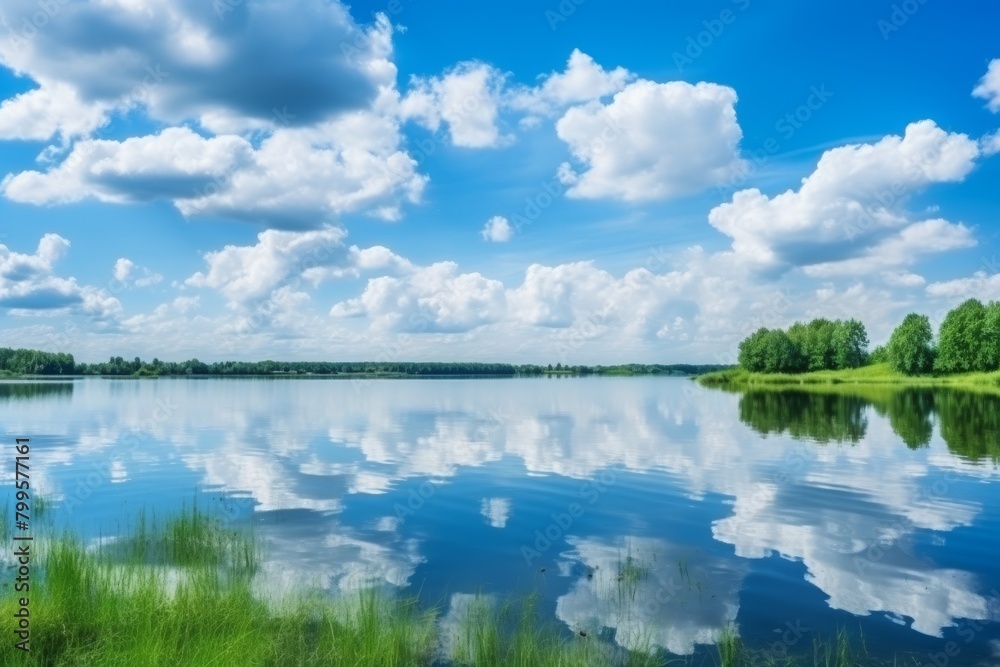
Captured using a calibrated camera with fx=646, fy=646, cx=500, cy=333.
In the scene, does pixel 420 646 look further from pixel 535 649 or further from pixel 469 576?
pixel 469 576

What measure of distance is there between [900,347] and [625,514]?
501 ft

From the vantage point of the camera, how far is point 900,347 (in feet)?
485

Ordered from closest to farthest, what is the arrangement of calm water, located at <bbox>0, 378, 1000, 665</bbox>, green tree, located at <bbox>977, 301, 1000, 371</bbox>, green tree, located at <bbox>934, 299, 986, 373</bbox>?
calm water, located at <bbox>0, 378, 1000, 665</bbox>, green tree, located at <bbox>977, 301, 1000, 371</bbox>, green tree, located at <bbox>934, 299, 986, 373</bbox>

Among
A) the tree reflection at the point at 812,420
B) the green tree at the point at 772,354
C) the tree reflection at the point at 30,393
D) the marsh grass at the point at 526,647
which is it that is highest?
the green tree at the point at 772,354

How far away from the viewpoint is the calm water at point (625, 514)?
1370 centimetres

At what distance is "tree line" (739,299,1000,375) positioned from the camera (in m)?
130

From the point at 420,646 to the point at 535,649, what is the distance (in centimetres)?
212

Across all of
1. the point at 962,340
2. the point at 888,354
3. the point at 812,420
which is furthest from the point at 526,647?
the point at 888,354

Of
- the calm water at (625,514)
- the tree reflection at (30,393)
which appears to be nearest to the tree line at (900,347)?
the calm water at (625,514)

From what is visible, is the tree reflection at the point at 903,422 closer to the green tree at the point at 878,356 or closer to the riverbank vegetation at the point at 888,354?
the riverbank vegetation at the point at 888,354

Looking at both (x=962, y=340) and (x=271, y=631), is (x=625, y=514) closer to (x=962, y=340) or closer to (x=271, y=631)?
(x=271, y=631)

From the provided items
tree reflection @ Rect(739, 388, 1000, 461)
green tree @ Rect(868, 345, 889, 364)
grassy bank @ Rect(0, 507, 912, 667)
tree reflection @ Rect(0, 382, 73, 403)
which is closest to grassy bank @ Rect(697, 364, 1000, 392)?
green tree @ Rect(868, 345, 889, 364)

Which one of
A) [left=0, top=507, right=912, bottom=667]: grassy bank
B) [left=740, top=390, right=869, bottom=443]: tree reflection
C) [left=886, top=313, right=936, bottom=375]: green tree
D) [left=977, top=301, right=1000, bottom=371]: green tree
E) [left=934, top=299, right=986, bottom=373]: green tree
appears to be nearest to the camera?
[left=0, top=507, right=912, bottom=667]: grassy bank

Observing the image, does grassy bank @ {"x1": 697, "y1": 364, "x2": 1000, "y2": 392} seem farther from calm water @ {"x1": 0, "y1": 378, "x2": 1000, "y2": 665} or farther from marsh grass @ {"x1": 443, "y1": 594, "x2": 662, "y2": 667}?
marsh grass @ {"x1": 443, "y1": 594, "x2": 662, "y2": 667}
